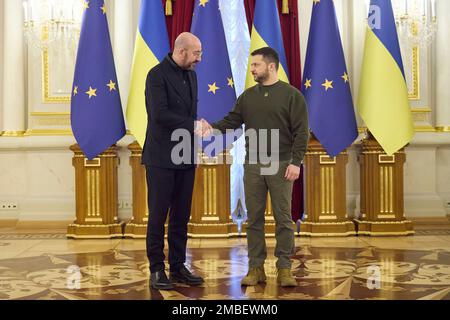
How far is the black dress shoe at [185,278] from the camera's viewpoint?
4.16 m

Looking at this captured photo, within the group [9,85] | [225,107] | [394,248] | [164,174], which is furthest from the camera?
[9,85]

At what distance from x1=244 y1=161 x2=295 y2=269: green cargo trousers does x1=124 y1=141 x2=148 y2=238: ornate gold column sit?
97.7 inches

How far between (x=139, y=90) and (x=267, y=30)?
1.37 metres

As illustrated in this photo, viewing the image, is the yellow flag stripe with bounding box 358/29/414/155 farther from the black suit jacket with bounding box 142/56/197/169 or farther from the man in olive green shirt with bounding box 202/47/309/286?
the black suit jacket with bounding box 142/56/197/169

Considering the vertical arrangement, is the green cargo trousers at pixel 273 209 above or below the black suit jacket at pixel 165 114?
below

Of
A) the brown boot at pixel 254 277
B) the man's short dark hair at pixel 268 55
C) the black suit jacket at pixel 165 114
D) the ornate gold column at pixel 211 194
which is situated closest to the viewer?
the black suit jacket at pixel 165 114

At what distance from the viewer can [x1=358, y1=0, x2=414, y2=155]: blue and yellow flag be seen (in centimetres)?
629

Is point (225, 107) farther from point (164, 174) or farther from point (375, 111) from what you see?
point (164, 174)

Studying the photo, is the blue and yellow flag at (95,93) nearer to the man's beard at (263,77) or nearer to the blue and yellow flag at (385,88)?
the blue and yellow flag at (385,88)

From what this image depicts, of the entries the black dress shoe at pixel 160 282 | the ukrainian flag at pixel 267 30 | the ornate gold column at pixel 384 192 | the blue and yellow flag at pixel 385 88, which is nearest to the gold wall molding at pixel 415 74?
the blue and yellow flag at pixel 385 88

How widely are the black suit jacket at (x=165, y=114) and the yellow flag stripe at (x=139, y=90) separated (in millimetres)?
2282
